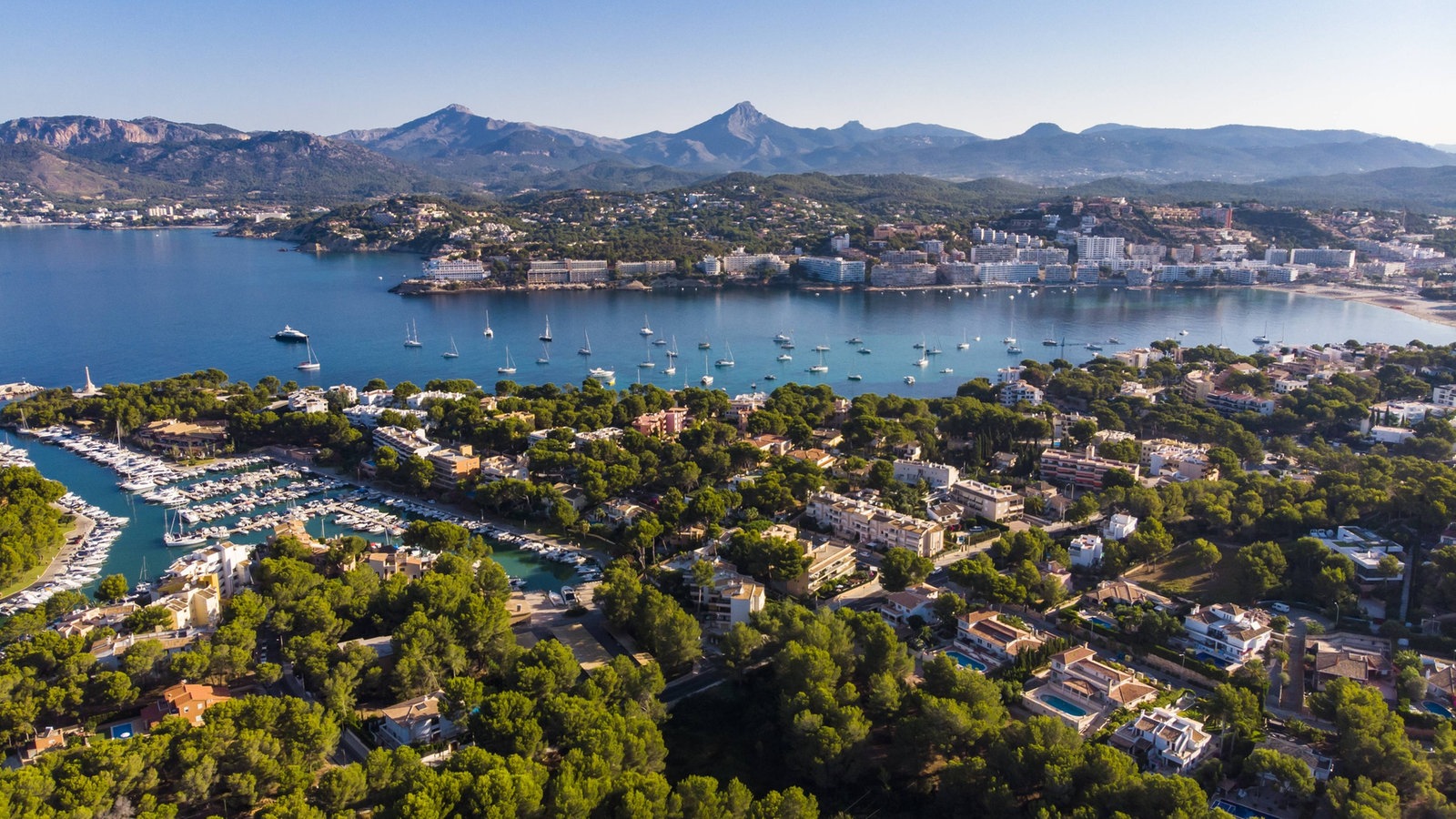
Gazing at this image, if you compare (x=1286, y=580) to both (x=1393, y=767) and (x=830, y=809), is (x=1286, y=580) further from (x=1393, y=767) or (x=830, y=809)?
(x=830, y=809)

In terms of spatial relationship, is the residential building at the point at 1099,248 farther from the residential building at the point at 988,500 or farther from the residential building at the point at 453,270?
the residential building at the point at 988,500

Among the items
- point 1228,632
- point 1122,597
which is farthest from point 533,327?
point 1228,632

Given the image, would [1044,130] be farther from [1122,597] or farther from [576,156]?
[1122,597]

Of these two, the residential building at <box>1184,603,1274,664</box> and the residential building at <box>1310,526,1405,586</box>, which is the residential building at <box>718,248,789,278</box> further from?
the residential building at <box>1184,603,1274,664</box>

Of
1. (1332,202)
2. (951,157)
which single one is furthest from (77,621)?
(951,157)

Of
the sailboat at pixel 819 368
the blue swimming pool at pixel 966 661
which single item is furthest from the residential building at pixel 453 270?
the blue swimming pool at pixel 966 661
